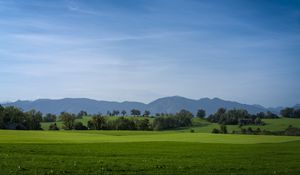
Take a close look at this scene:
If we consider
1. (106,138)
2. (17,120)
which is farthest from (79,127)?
(106,138)

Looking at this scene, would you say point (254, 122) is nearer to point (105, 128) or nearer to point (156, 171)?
point (105, 128)

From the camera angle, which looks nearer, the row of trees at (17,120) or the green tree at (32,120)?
the row of trees at (17,120)

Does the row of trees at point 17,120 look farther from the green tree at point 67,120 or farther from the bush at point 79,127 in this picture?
the bush at point 79,127

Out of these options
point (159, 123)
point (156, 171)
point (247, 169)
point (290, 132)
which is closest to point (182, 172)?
point (156, 171)

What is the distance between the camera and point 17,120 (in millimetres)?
161375

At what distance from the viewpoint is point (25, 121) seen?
163375 mm

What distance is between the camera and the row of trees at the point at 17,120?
522 ft

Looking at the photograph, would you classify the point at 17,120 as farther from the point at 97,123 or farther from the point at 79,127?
the point at 97,123

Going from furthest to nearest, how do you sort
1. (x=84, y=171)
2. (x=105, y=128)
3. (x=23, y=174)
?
1. (x=105, y=128)
2. (x=84, y=171)
3. (x=23, y=174)

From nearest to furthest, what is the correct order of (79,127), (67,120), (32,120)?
(32,120) < (79,127) < (67,120)

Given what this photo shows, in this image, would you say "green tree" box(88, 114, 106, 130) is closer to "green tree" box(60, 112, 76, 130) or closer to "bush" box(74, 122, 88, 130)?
"bush" box(74, 122, 88, 130)

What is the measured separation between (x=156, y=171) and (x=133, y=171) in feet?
5.38

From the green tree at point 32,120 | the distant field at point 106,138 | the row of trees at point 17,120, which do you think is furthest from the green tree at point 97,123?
the distant field at point 106,138

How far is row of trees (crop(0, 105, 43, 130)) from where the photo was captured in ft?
522
